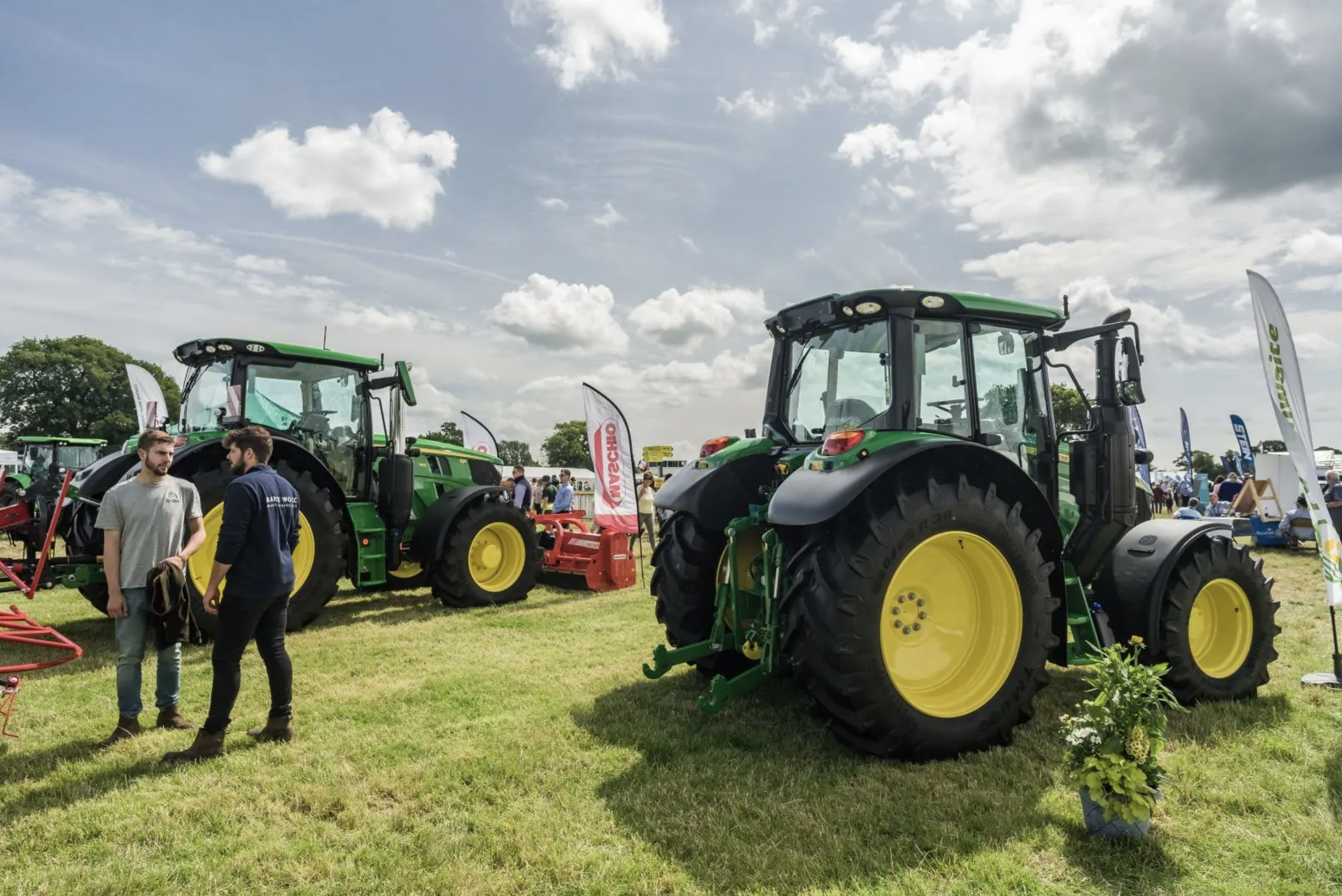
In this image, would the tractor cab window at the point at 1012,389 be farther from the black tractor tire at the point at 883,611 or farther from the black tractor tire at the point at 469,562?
the black tractor tire at the point at 469,562

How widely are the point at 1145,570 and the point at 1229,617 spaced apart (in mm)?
775

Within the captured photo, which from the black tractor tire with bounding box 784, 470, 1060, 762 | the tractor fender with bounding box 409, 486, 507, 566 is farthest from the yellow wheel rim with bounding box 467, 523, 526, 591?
the black tractor tire with bounding box 784, 470, 1060, 762

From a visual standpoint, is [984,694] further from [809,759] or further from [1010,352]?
[1010,352]

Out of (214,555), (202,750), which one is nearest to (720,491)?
(202,750)

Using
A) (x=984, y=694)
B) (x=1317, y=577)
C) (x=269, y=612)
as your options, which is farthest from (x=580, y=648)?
(x=1317, y=577)

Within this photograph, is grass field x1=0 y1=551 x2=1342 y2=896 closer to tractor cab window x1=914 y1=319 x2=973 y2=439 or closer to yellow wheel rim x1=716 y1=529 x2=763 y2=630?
yellow wheel rim x1=716 y1=529 x2=763 y2=630

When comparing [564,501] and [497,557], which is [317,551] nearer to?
[497,557]

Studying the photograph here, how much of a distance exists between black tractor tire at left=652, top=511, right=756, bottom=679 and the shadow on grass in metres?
0.53

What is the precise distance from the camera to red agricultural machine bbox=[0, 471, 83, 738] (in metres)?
3.68

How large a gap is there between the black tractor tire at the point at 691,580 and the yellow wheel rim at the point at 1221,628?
268cm

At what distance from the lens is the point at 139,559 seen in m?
4.12

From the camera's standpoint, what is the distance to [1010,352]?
4.57 meters

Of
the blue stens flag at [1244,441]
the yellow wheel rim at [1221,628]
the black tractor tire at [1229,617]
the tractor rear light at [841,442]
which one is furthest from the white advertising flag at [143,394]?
the blue stens flag at [1244,441]

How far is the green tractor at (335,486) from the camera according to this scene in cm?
648
